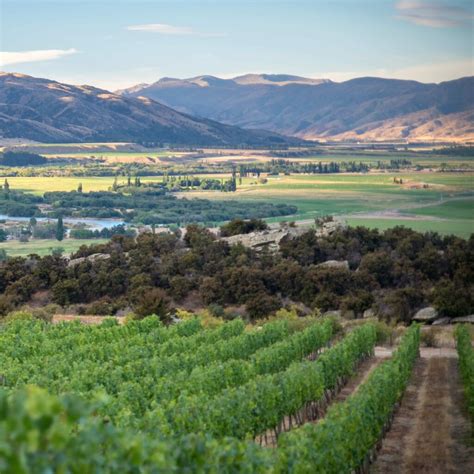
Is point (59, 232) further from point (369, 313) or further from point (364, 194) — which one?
point (364, 194)

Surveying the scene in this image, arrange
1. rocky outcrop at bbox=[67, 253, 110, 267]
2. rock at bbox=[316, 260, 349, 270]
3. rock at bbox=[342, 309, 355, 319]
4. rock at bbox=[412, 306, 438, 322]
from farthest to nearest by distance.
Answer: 1. rocky outcrop at bbox=[67, 253, 110, 267]
2. rock at bbox=[316, 260, 349, 270]
3. rock at bbox=[412, 306, 438, 322]
4. rock at bbox=[342, 309, 355, 319]

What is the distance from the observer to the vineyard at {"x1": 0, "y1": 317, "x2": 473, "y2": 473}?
489cm

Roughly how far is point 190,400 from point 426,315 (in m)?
33.1

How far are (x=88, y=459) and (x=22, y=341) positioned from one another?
2346cm

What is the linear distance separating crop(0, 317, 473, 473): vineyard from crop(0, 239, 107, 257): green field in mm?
45142

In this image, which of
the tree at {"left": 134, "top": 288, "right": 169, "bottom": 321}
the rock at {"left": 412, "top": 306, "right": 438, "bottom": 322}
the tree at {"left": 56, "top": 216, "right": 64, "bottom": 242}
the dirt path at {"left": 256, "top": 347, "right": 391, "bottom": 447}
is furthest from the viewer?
the tree at {"left": 56, "top": 216, "right": 64, "bottom": 242}

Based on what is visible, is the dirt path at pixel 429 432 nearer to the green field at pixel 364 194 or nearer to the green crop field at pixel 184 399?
the green crop field at pixel 184 399

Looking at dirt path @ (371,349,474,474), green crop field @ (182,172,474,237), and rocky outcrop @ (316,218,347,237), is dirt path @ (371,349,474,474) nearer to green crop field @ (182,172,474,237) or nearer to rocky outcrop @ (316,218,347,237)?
rocky outcrop @ (316,218,347,237)

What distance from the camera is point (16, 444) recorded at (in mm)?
4551

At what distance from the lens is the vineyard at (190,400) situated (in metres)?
4.89

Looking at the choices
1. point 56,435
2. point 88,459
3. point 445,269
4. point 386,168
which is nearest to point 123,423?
point 88,459

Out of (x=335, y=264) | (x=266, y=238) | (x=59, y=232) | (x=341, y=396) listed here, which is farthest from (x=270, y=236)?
(x=341, y=396)

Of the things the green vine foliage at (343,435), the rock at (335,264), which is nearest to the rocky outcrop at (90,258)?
the rock at (335,264)

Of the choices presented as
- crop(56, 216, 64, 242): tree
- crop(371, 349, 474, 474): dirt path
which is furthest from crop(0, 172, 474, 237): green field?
crop(371, 349, 474, 474): dirt path
